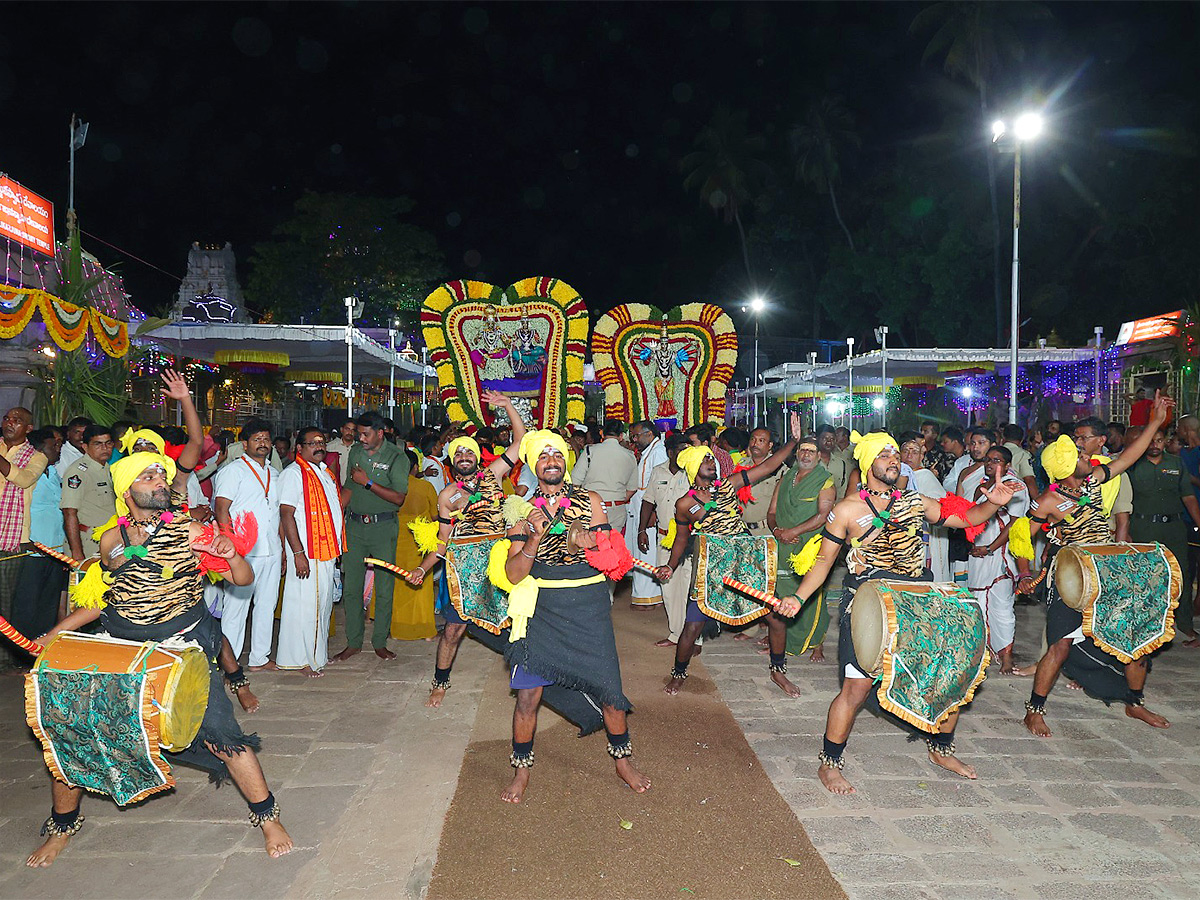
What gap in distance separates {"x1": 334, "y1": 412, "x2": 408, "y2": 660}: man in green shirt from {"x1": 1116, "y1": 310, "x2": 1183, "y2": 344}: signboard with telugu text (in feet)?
47.6

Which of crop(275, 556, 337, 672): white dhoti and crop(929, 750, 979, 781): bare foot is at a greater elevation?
crop(275, 556, 337, 672): white dhoti

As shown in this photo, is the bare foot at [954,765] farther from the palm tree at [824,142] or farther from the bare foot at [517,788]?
the palm tree at [824,142]

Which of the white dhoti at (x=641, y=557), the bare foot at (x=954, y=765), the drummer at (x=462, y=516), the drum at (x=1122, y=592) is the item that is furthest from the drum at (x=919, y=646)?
the white dhoti at (x=641, y=557)

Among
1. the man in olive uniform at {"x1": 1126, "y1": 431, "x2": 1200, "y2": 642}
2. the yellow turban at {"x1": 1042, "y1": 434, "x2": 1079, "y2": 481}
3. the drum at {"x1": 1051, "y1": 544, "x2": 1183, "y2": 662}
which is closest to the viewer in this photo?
the drum at {"x1": 1051, "y1": 544, "x2": 1183, "y2": 662}

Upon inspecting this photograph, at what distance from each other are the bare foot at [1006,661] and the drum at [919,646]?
100 inches

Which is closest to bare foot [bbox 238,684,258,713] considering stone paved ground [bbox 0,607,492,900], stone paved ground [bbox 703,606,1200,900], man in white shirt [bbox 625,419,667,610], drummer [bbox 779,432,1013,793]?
stone paved ground [bbox 0,607,492,900]

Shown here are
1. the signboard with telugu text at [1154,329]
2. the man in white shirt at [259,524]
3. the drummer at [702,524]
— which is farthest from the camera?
the signboard with telugu text at [1154,329]

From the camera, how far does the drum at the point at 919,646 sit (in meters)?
4.14

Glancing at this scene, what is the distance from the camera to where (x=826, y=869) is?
360 centimetres

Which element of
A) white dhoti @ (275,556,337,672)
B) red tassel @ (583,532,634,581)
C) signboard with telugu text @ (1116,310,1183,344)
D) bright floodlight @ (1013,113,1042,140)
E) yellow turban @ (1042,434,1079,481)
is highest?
bright floodlight @ (1013,113,1042,140)

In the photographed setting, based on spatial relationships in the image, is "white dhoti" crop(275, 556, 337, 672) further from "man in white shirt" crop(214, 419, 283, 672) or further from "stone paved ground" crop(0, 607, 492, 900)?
"stone paved ground" crop(0, 607, 492, 900)

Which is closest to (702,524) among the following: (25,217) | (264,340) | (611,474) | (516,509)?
(516,509)

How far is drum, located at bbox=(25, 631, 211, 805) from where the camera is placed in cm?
337

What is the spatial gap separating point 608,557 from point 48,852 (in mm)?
2798
